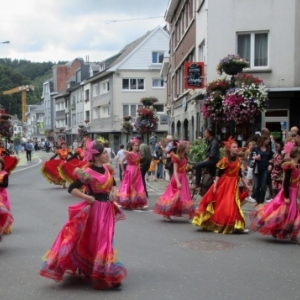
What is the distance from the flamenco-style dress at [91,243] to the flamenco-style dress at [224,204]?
152 inches

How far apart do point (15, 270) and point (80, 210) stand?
4.88 feet

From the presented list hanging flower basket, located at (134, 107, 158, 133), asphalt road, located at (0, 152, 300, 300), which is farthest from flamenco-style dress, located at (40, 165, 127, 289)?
hanging flower basket, located at (134, 107, 158, 133)

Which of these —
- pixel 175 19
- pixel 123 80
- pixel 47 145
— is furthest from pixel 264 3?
pixel 47 145

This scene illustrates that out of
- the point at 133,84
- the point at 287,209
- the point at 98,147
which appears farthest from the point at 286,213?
the point at 133,84

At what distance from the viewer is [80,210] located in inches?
260

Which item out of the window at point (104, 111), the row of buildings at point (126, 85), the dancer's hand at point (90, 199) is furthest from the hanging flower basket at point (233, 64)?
the window at point (104, 111)

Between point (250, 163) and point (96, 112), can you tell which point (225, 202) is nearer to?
point (250, 163)

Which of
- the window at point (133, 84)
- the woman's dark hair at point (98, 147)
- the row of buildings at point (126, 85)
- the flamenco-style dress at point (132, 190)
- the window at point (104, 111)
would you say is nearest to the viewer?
the woman's dark hair at point (98, 147)

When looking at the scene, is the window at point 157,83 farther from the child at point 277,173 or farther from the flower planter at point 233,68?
the child at point 277,173

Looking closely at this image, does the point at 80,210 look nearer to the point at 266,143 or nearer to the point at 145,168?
the point at 266,143

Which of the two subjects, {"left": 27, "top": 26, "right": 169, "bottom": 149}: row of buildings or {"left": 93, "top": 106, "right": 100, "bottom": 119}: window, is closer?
{"left": 27, "top": 26, "right": 169, "bottom": 149}: row of buildings

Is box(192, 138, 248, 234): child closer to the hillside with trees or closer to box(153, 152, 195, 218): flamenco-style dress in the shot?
box(153, 152, 195, 218): flamenco-style dress

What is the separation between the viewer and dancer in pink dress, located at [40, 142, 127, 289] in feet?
20.8

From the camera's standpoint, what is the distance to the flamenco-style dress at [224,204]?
1015 cm
